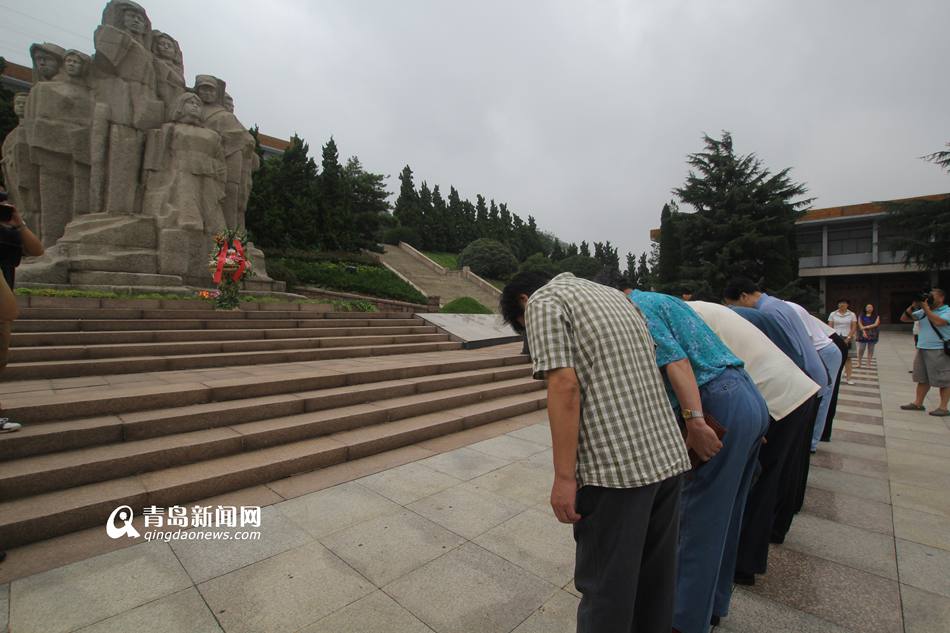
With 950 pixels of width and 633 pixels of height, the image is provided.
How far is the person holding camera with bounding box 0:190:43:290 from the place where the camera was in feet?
11.7

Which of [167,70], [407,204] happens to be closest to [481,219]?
[407,204]

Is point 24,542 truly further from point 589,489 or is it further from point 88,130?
point 88,130

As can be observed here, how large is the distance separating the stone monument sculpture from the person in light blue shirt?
1075cm

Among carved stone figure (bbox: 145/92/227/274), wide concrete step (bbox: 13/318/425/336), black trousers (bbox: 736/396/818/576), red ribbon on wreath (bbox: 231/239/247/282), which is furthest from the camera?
carved stone figure (bbox: 145/92/227/274)

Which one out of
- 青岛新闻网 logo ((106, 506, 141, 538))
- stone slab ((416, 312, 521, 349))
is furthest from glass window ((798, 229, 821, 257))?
青岛新闻网 logo ((106, 506, 141, 538))

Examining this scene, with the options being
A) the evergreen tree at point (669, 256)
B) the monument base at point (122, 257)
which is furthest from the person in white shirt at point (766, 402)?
the evergreen tree at point (669, 256)

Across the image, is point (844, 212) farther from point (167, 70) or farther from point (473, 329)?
point (167, 70)

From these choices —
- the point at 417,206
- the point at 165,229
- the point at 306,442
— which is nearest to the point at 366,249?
the point at 417,206

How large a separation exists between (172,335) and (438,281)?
73.6 ft

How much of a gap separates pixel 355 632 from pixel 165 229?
11079mm

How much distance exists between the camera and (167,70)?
11164mm

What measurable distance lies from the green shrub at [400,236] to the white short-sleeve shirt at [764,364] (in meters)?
38.6

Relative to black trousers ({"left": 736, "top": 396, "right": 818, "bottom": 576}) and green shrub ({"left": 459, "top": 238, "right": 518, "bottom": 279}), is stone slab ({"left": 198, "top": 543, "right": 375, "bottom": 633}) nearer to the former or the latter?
black trousers ({"left": 736, "top": 396, "right": 818, "bottom": 576})

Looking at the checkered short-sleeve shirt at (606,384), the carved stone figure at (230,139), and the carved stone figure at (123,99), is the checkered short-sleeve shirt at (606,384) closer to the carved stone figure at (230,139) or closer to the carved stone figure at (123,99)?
the carved stone figure at (230,139)
